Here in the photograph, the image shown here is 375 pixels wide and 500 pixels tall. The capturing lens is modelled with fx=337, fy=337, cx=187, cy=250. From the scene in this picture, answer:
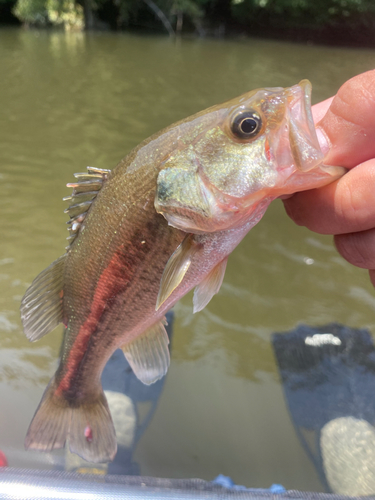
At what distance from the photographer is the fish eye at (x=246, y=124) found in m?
1.02

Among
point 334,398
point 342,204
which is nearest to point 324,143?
point 342,204

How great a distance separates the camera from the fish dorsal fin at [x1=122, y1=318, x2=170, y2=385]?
4.86 ft

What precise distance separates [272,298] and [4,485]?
7.60 feet

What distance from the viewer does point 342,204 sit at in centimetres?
102

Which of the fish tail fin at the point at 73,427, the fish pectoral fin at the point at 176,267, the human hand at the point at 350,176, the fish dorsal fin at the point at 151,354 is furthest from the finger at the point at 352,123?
the fish tail fin at the point at 73,427

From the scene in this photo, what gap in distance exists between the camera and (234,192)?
1.04 meters

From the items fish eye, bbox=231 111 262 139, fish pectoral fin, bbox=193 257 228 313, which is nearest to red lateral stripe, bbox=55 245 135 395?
fish pectoral fin, bbox=193 257 228 313

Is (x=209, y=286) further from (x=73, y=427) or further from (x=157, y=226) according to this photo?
(x=73, y=427)

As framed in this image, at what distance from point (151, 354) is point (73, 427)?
1.72 feet

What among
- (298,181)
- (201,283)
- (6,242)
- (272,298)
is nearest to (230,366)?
(272,298)

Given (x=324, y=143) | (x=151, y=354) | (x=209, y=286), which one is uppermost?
(x=324, y=143)

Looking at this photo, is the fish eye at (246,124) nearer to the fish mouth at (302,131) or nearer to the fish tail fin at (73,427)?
the fish mouth at (302,131)

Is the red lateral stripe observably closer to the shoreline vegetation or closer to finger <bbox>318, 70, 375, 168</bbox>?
finger <bbox>318, 70, 375, 168</bbox>

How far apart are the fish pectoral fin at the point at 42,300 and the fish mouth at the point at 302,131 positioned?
0.97 m
